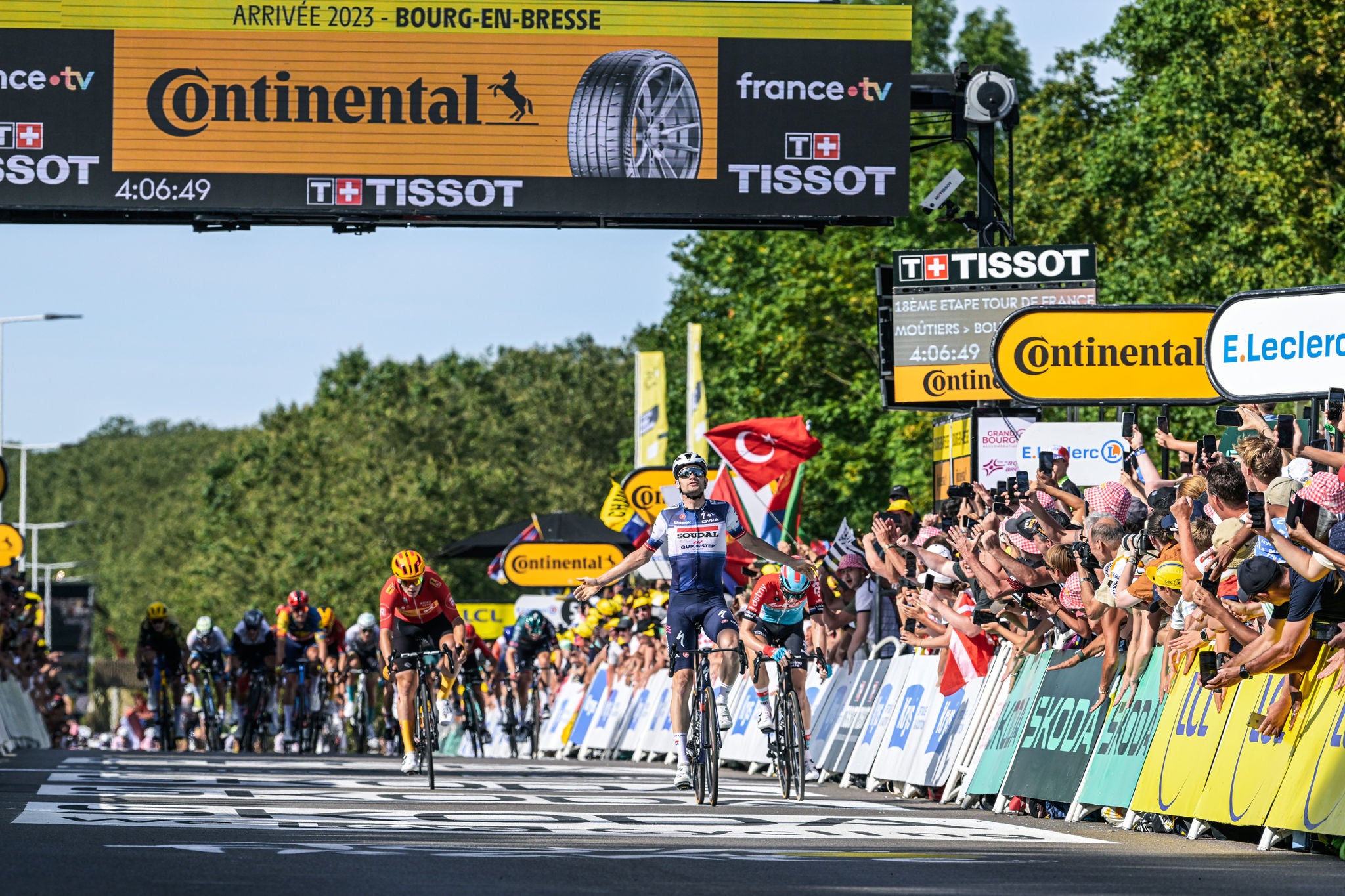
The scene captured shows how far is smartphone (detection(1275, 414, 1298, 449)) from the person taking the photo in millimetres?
10930

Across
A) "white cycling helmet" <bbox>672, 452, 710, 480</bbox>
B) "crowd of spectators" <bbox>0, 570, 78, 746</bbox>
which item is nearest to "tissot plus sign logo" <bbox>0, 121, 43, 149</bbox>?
"crowd of spectators" <bbox>0, 570, 78, 746</bbox>

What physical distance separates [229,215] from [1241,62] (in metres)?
20.5

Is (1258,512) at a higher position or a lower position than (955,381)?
lower

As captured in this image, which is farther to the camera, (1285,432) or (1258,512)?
(1285,432)

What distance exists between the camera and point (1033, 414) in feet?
76.0

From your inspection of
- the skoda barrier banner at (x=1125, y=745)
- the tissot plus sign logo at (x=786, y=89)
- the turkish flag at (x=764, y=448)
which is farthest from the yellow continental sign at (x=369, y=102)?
the skoda barrier banner at (x=1125, y=745)

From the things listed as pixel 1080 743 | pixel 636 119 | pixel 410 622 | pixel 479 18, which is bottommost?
pixel 1080 743

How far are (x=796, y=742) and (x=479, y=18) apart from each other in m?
8.27

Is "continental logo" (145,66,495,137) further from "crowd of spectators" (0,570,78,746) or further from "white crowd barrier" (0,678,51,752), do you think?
"crowd of spectators" (0,570,78,746)

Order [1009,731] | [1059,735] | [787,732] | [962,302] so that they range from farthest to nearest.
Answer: [962,302]
[787,732]
[1009,731]
[1059,735]

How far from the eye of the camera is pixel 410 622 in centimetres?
1733

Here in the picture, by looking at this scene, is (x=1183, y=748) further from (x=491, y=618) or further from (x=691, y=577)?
(x=491, y=618)

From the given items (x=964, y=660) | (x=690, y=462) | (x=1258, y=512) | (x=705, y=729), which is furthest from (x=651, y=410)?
(x=1258, y=512)

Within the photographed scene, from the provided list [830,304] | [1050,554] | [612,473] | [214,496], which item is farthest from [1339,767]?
[214,496]
